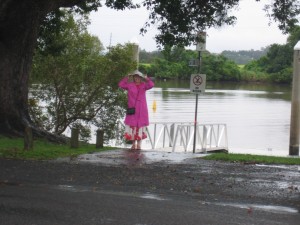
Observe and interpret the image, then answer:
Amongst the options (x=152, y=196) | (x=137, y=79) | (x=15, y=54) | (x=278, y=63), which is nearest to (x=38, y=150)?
(x=15, y=54)

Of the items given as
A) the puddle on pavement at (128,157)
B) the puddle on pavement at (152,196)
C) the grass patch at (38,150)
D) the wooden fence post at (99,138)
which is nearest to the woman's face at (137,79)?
the wooden fence post at (99,138)

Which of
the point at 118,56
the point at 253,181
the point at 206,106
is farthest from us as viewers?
the point at 206,106

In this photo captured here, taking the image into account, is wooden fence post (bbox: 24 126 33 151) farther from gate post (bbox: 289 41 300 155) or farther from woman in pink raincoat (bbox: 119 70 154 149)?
gate post (bbox: 289 41 300 155)

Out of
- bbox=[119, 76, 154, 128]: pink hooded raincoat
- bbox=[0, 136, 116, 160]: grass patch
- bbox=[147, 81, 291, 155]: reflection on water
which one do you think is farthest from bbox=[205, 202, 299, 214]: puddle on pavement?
bbox=[147, 81, 291, 155]: reflection on water

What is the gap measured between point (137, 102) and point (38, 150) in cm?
308

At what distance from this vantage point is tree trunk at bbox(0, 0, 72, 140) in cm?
1249

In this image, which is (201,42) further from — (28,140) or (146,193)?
(146,193)

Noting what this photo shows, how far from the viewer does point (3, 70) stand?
12531 mm

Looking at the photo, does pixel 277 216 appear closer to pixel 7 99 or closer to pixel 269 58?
pixel 7 99

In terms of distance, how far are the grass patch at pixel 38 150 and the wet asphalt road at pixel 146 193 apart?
0.61m

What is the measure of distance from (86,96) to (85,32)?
2459 mm

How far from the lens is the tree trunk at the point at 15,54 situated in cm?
1249

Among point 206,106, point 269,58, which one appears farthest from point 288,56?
point 206,106

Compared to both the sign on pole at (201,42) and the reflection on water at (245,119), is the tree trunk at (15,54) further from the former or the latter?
the reflection on water at (245,119)
